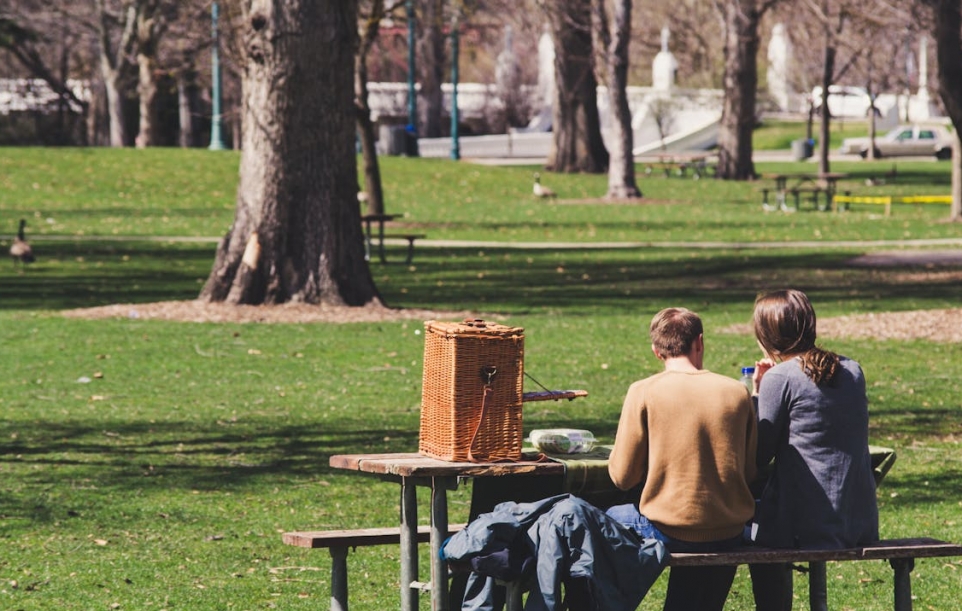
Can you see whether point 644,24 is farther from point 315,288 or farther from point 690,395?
point 690,395

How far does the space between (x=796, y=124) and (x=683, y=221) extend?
53595 millimetres

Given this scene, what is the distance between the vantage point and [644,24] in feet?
254

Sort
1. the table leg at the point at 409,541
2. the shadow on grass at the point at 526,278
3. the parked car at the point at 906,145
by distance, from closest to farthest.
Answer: the table leg at the point at 409,541, the shadow on grass at the point at 526,278, the parked car at the point at 906,145

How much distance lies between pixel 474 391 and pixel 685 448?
699 millimetres

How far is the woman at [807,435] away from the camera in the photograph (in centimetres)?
533

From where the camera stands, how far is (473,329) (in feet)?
17.1

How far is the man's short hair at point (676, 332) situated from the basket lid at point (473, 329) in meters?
0.46

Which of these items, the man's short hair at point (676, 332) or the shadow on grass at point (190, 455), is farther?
the shadow on grass at point (190, 455)

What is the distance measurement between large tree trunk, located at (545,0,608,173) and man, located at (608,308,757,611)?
1625 inches

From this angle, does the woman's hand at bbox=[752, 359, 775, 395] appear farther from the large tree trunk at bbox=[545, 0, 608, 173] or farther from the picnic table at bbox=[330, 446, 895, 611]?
the large tree trunk at bbox=[545, 0, 608, 173]

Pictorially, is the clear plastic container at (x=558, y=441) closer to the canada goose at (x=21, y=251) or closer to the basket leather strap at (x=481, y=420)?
the basket leather strap at (x=481, y=420)

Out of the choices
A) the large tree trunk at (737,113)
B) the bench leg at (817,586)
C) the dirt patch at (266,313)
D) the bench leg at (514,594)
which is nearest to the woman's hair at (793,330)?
the bench leg at (817,586)

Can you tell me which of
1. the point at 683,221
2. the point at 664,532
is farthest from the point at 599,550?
the point at 683,221

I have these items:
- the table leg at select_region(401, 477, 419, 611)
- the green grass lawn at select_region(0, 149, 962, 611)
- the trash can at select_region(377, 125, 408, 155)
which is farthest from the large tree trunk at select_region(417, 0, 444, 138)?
the table leg at select_region(401, 477, 419, 611)
